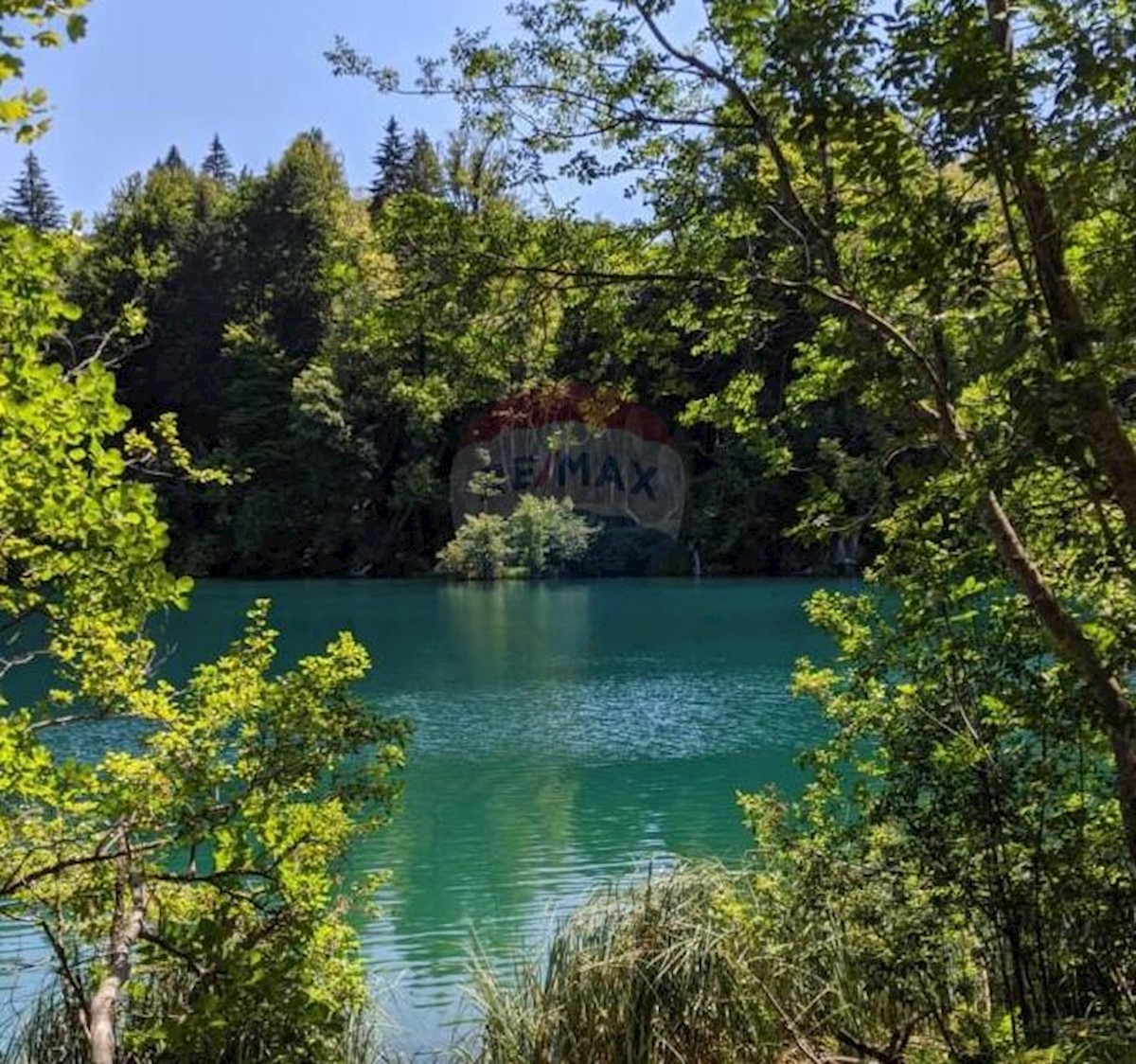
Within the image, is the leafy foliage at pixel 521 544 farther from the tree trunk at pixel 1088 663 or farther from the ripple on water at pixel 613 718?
the tree trunk at pixel 1088 663

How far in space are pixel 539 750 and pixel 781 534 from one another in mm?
10657

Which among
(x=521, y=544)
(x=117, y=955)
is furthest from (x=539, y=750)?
(x=521, y=544)

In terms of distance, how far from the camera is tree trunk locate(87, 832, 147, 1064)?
2551 mm

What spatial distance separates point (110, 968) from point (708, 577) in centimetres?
3742

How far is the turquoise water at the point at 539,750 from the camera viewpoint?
26.4 feet

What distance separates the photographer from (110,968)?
2.88 meters

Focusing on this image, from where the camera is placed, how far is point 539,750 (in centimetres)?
1394

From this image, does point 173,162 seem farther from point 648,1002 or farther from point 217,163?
point 648,1002

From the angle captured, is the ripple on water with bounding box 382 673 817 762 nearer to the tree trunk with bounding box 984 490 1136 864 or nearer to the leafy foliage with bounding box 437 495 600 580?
the tree trunk with bounding box 984 490 1136 864

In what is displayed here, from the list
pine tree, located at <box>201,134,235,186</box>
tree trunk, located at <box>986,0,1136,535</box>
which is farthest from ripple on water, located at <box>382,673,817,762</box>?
pine tree, located at <box>201,134,235,186</box>

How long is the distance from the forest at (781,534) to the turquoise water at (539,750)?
5.46 feet

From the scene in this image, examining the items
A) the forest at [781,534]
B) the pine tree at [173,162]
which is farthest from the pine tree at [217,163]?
the forest at [781,534]

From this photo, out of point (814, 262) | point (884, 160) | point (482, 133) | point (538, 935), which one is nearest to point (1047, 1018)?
point (814, 262)

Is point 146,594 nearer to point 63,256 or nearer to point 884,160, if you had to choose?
point 63,256
